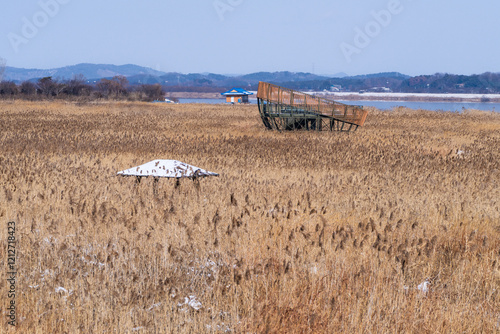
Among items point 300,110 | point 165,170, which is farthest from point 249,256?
point 300,110

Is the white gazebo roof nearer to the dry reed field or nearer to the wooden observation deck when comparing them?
the dry reed field

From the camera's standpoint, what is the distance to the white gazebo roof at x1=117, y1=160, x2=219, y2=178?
7.55 m

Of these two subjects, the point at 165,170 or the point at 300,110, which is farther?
the point at 300,110

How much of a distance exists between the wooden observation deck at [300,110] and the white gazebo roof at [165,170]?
16.8 meters

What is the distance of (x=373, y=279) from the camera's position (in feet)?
15.6

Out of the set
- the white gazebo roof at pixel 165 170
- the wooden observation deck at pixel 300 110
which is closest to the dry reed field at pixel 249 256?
the white gazebo roof at pixel 165 170

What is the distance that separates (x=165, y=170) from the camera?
770 cm

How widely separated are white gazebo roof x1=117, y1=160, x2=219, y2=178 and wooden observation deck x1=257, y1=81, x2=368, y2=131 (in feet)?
55.1

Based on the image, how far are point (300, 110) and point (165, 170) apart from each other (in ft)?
58.5

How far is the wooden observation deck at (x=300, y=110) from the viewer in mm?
24469

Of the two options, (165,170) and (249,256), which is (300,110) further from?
(249,256)

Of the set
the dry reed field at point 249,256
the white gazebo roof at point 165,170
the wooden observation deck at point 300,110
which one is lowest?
the dry reed field at point 249,256

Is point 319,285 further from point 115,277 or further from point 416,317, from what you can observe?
point 115,277

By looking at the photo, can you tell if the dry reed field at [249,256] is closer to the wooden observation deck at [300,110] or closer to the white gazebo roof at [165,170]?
the white gazebo roof at [165,170]
